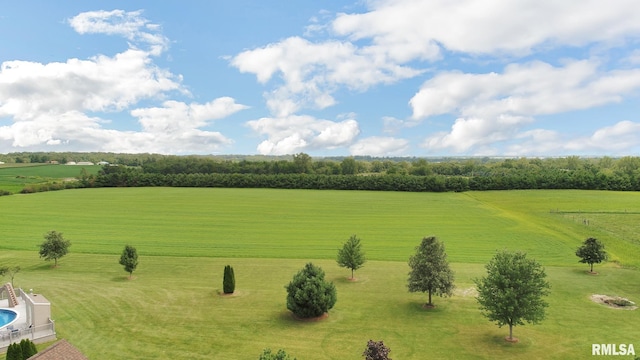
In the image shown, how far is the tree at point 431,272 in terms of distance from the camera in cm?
2930

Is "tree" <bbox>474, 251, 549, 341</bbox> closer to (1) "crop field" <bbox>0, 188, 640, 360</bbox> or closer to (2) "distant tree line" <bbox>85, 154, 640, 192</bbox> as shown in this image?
(1) "crop field" <bbox>0, 188, 640, 360</bbox>

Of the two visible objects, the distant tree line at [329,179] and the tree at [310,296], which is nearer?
the tree at [310,296]

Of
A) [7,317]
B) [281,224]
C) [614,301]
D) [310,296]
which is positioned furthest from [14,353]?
[281,224]

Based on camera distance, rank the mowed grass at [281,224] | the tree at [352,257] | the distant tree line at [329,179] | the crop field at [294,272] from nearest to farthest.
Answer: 1. the crop field at [294,272]
2. the tree at [352,257]
3. the mowed grass at [281,224]
4. the distant tree line at [329,179]

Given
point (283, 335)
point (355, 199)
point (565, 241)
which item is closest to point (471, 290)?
point (283, 335)

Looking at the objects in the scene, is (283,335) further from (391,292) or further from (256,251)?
(256,251)

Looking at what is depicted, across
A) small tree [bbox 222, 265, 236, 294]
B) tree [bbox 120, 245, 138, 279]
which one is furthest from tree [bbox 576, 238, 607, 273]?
tree [bbox 120, 245, 138, 279]

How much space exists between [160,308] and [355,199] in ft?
246

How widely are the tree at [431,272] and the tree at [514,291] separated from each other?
13.9 feet

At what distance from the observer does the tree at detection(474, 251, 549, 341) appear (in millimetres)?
23656

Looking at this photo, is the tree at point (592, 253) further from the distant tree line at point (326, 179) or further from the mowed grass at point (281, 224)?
the distant tree line at point (326, 179)

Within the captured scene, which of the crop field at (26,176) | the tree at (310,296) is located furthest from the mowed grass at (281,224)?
the tree at (310,296)

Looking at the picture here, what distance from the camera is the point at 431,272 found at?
29.4 m

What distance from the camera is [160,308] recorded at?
29562 millimetres
